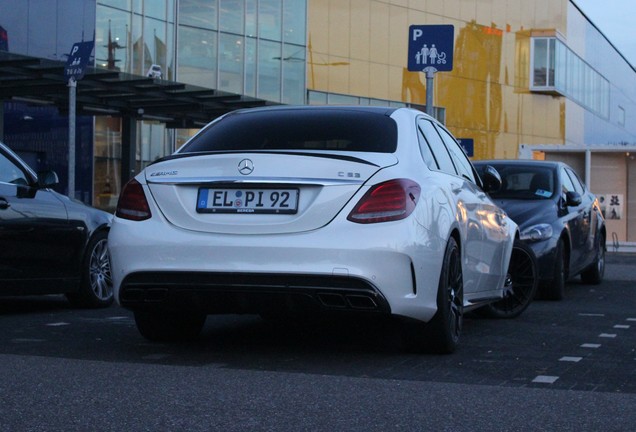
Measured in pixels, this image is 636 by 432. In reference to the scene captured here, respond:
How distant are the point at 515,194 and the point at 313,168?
7029 millimetres

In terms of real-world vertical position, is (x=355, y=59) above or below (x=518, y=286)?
above

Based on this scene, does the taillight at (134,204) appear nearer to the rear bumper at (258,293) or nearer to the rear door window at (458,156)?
the rear bumper at (258,293)

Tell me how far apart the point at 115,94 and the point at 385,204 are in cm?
1908

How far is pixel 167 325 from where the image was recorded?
772cm

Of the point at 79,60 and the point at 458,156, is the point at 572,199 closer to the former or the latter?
the point at 458,156

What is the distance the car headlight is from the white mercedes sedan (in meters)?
5.07

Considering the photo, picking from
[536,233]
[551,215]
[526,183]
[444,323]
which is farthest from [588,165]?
[444,323]

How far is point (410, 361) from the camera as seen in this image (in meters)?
7.04

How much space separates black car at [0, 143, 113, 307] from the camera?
9414 mm

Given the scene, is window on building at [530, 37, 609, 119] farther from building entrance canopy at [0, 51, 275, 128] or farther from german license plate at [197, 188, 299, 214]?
german license plate at [197, 188, 299, 214]

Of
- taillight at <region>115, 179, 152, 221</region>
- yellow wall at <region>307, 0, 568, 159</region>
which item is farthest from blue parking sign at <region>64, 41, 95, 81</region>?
yellow wall at <region>307, 0, 568, 159</region>

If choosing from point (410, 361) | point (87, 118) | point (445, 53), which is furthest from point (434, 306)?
point (87, 118)

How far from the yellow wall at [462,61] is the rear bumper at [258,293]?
3664 centimetres

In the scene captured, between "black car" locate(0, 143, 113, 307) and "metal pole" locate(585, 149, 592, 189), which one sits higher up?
"metal pole" locate(585, 149, 592, 189)
